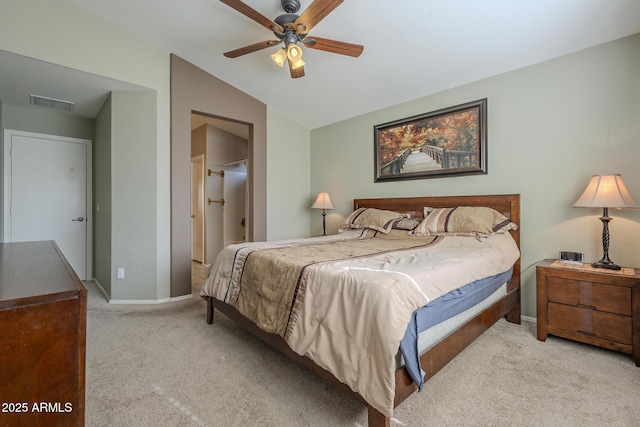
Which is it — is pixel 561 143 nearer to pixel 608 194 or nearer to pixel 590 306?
pixel 608 194

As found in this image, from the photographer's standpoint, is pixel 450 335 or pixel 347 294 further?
pixel 450 335

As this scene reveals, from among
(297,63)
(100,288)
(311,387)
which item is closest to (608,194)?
(311,387)

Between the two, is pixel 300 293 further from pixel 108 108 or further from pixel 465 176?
pixel 108 108

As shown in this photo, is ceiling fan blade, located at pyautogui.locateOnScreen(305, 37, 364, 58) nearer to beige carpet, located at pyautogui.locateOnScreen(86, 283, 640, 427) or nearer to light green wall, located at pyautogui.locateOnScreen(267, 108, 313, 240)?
light green wall, located at pyautogui.locateOnScreen(267, 108, 313, 240)

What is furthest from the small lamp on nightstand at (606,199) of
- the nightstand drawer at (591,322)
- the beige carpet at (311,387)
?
the beige carpet at (311,387)

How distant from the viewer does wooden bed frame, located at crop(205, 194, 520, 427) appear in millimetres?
1325

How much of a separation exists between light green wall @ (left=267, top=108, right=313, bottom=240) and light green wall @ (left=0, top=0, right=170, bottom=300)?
1452 millimetres

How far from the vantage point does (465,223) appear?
2.70m

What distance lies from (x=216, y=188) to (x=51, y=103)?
8.05 feet

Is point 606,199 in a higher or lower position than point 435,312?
higher

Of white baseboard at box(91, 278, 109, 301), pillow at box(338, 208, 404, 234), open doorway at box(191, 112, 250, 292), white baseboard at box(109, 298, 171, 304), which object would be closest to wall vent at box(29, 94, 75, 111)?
open doorway at box(191, 112, 250, 292)

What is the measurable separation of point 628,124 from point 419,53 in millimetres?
1760

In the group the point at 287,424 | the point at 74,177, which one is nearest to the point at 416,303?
the point at 287,424

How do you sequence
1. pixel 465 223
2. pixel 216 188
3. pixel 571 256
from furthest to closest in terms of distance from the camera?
pixel 216 188 < pixel 465 223 < pixel 571 256
